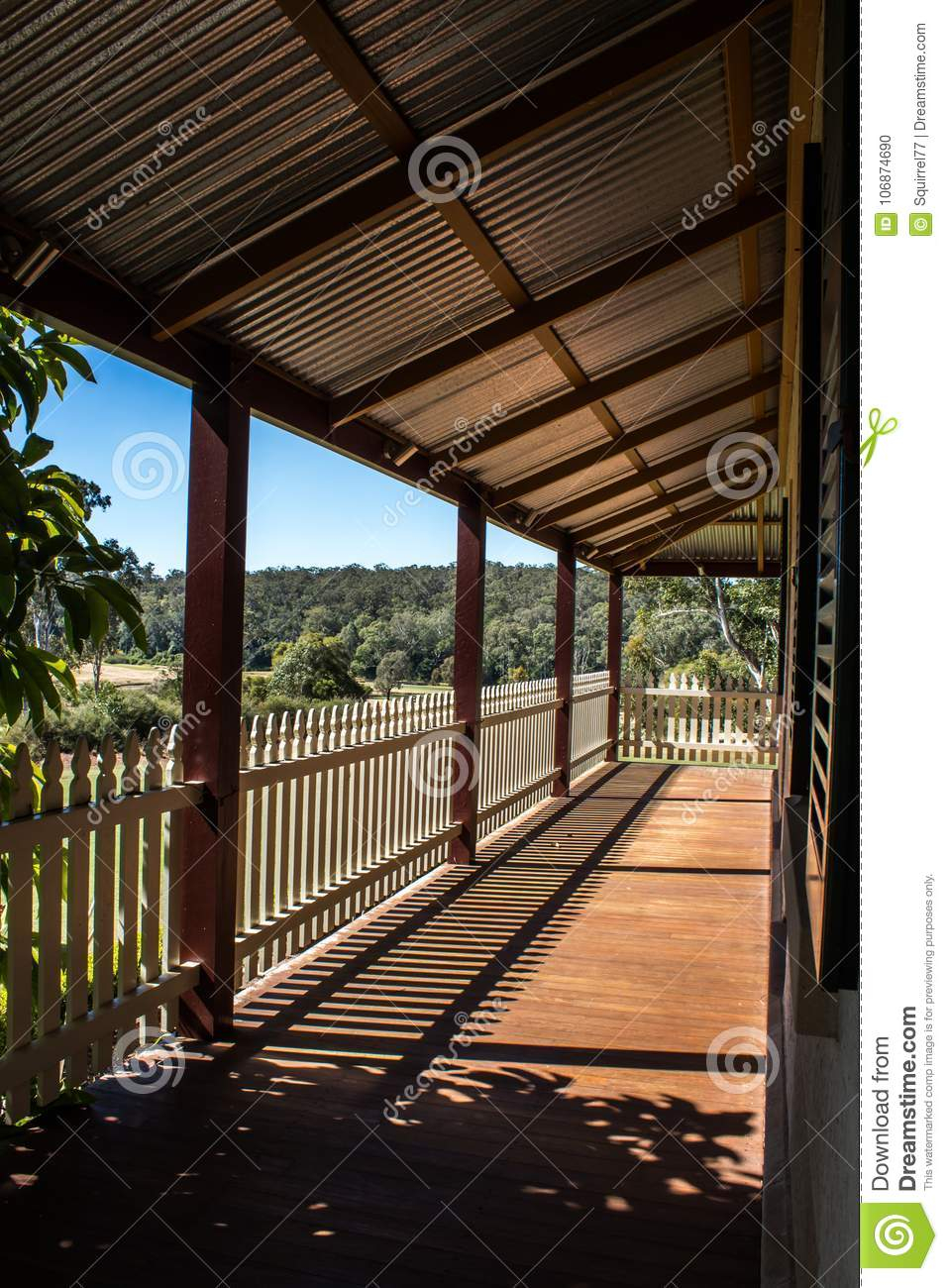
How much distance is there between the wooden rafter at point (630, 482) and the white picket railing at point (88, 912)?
5772 mm

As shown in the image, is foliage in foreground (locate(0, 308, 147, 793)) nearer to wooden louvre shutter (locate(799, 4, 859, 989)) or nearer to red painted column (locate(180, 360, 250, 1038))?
red painted column (locate(180, 360, 250, 1038))

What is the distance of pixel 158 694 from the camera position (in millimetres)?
20625

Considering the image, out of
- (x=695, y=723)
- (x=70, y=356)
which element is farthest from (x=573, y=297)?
(x=695, y=723)

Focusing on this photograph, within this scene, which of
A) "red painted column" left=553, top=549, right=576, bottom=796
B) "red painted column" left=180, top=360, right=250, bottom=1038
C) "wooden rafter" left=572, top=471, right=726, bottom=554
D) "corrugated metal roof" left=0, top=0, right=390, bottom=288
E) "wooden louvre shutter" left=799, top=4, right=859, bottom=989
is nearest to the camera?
"wooden louvre shutter" left=799, top=4, right=859, bottom=989

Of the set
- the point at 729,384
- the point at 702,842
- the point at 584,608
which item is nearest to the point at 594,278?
the point at 729,384

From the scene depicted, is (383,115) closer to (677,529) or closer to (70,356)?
(70,356)

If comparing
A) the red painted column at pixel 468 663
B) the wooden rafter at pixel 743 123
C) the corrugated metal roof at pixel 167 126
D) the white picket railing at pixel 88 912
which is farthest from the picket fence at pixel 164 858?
the wooden rafter at pixel 743 123

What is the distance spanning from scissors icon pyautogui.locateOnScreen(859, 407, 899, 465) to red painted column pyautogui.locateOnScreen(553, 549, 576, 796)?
30.7 ft

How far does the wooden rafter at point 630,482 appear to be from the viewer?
8.84 meters

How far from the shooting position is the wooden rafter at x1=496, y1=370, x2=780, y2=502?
724 cm

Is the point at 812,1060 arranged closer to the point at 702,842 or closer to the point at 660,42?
the point at 660,42

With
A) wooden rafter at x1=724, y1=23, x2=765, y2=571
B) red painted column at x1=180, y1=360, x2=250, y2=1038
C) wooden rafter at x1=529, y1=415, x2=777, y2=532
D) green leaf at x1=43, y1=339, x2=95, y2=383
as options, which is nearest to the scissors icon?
green leaf at x1=43, y1=339, x2=95, y2=383

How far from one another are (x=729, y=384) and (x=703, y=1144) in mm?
5671

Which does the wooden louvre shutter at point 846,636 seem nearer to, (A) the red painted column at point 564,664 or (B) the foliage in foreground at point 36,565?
(B) the foliage in foreground at point 36,565
